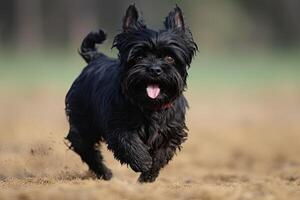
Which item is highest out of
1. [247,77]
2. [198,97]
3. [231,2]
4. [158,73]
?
[231,2]

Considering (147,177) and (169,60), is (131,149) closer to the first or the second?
(147,177)

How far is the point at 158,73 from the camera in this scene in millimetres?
9211

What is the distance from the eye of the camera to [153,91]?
9320 millimetres

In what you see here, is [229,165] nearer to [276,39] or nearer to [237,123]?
[237,123]

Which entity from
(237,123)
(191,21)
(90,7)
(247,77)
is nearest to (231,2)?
(191,21)

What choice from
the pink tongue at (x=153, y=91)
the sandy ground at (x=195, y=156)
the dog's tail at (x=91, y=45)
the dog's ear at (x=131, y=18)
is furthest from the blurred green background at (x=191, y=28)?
the pink tongue at (x=153, y=91)

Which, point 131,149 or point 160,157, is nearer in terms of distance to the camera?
point 131,149

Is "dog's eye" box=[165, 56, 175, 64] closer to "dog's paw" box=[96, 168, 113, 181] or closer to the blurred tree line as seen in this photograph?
"dog's paw" box=[96, 168, 113, 181]

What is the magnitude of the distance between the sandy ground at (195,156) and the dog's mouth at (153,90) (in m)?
0.92

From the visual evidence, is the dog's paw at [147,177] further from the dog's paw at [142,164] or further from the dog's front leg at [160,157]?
the dog's paw at [142,164]

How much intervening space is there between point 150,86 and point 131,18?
0.97 m

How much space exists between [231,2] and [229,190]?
57.6 m

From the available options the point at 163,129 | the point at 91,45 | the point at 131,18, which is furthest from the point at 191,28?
the point at 163,129

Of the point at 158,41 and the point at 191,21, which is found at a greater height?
the point at 191,21
